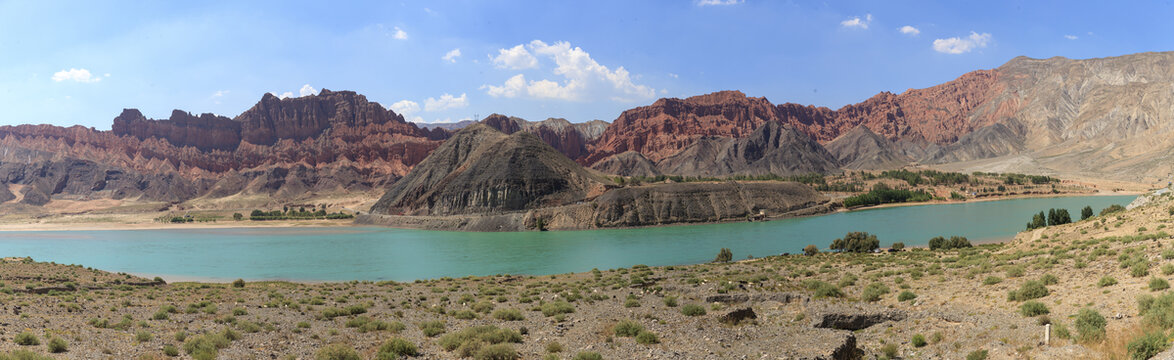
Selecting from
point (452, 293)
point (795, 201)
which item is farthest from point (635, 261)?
point (795, 201)

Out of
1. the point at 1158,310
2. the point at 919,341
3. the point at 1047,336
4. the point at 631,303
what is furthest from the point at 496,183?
the point at 1158,310

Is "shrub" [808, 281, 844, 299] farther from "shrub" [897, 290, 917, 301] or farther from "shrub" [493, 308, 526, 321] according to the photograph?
"shrub" [493, 308, 526, 321]

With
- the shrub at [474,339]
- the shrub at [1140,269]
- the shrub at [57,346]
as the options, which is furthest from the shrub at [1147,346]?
the shrub at [57,346]

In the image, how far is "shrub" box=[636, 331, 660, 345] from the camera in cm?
1828

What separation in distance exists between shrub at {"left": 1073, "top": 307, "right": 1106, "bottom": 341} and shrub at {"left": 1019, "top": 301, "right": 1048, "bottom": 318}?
2.63 m

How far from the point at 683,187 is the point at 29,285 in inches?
3909

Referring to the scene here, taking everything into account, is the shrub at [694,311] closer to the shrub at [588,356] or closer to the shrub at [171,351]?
the shrub at [588,356]

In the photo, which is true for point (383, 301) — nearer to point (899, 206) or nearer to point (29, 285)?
point (29, 285)

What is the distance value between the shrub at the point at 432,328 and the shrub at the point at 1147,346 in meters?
18.4

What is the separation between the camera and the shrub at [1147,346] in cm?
1138

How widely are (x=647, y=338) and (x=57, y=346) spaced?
53.1 ft

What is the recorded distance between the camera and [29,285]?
3491cm

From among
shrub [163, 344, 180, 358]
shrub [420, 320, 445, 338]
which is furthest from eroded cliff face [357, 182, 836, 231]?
shrub [163, 344, 180, 358]

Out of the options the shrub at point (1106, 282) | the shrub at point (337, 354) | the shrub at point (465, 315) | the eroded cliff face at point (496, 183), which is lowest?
the shrub at point (465, 315)
